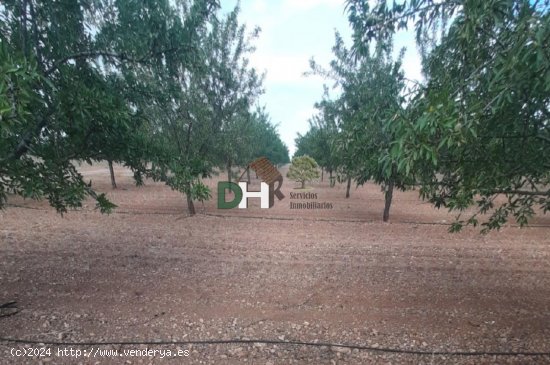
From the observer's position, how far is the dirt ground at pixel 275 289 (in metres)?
3.40

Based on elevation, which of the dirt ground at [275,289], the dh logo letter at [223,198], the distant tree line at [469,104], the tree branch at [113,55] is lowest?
the dirt ground at [275,289]

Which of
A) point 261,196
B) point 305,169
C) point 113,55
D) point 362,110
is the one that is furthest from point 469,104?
point 305,169

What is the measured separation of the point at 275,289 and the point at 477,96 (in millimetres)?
3820

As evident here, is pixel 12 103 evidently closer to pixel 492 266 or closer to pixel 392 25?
pixel 392 25

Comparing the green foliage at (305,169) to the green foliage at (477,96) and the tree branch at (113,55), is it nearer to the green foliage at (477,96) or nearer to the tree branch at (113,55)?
the tree branch at (113,55)

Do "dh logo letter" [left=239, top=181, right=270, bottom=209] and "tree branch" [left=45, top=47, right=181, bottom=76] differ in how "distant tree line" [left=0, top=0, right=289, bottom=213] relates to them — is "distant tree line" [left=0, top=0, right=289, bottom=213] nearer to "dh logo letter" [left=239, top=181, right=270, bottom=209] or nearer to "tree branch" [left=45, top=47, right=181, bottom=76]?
"tree branch" [left=45, top=47, right=181, bottom=76]

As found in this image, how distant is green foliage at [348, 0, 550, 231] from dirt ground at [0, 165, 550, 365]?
190 cm

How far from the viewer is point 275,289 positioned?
4.80m

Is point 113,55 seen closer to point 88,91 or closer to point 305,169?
point 88,91

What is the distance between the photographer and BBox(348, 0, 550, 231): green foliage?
151cm

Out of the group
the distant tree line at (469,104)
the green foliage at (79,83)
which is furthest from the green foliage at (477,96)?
the green foliage at (79,83)

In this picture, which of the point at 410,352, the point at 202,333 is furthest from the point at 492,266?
the point at 202,333

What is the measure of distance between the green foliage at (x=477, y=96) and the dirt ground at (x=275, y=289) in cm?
190

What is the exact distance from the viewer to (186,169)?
3.47 meters
